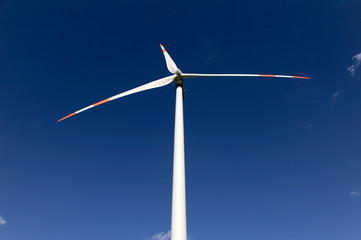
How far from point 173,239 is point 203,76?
16.8m

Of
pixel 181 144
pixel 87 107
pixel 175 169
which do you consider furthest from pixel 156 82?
pixel 175 169

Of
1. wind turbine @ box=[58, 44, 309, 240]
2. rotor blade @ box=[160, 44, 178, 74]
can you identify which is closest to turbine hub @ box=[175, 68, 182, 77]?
wind turbine @ box=[58, 44, 309, 240]

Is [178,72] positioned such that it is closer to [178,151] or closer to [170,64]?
[170,64]

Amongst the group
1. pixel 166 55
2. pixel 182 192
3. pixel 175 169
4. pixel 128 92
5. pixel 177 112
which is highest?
pixel 166 55

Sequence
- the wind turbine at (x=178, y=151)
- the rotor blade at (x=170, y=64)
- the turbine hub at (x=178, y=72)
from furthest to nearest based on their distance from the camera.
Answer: the rotor blade at (x=170, y=64)
the turbine hub at (x=178, y=72)
the wind turbine at (x=178, y=151)

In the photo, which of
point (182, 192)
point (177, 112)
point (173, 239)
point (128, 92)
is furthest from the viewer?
point (128, 92)

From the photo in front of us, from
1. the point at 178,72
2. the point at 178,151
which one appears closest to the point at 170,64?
the point at 178,72

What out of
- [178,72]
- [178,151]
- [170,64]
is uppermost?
[170,64]

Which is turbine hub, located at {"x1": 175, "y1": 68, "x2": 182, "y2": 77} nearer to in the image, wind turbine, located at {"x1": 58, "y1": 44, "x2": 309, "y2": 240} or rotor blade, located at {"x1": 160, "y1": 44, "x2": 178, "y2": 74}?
wind turbine, located at {"x1": 58, "y1": 44, "x2": 309, "y2": 240}

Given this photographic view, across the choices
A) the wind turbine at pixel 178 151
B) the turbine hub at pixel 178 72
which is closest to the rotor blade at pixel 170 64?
the wind turbine at pixel 178 151

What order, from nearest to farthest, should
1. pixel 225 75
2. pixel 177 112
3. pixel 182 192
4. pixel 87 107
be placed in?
pixel 182 192 < pixel 177 112 < pixel 87 107 < pixel 225 75

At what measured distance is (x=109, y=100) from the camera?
23.4 m

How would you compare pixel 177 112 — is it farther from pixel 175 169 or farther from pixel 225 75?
pixel 225 75

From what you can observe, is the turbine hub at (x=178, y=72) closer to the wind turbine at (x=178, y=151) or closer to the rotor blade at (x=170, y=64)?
the wind turbine at (x=178, y=151)
